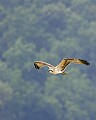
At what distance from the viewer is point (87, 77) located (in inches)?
2616

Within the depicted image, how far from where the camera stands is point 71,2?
8431 cm

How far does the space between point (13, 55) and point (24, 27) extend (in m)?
9.18

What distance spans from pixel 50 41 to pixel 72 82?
11.8m

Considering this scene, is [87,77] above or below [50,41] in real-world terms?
below

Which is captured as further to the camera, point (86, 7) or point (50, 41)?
point (86, 7)

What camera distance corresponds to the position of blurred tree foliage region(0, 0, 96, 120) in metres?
61.3

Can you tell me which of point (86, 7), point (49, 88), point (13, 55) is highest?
point (86, 7)

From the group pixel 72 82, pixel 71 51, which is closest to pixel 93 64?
pixel 72 82

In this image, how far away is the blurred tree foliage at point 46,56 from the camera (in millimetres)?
61281

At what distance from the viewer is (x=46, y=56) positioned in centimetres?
6875

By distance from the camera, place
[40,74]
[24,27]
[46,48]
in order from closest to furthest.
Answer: [40,74] → [46,48] → [24,27]

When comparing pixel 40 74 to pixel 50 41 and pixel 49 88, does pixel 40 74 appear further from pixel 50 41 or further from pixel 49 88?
pixel 50 41

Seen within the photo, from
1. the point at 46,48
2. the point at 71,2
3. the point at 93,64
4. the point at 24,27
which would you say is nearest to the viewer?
the point at 93,64

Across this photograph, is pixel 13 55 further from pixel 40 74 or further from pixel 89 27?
pixel 89 27
